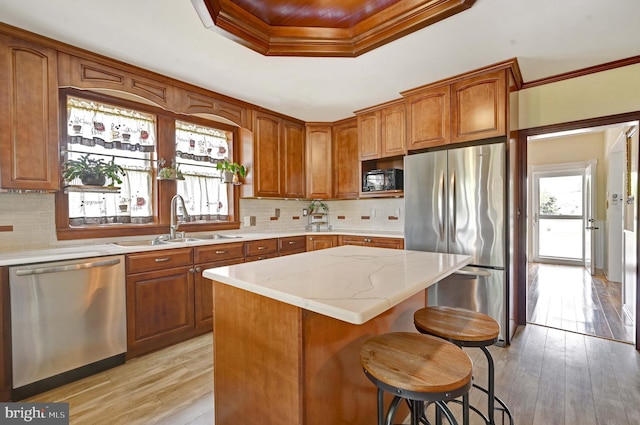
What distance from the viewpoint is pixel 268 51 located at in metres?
2.41

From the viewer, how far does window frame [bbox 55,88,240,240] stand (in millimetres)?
2479

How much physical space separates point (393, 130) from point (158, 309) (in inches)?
121

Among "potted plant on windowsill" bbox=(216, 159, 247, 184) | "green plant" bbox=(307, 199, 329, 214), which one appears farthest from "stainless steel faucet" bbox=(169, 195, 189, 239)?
"green plant" bbox=(307, 199, 329, 214)

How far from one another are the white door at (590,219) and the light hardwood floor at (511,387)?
3.45 meters

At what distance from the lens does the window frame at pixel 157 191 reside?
2.48 metres

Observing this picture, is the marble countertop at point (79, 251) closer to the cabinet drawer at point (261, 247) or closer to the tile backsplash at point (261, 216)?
the tile backsplash at point (261, 216)

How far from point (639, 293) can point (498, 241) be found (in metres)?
1.24

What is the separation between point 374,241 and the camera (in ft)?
11.9

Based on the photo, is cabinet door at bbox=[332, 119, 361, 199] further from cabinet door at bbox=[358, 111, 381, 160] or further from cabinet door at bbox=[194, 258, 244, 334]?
cabinet door at bbox=[194, 258, 244, 334]

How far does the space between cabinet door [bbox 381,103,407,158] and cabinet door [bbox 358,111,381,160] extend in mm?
84

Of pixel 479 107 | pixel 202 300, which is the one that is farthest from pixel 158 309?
pixel 479 107

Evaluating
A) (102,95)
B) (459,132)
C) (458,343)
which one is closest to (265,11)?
(102,95)

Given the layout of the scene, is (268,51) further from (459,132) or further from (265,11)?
(459,132)

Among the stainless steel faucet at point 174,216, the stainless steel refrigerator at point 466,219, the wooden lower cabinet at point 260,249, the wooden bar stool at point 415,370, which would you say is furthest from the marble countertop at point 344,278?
the stainless steel faucet at point 174,216
